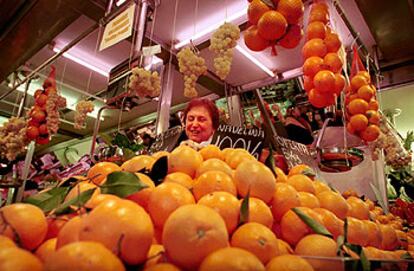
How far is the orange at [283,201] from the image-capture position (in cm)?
71

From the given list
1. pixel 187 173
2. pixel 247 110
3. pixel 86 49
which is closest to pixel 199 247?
pixel 187 173

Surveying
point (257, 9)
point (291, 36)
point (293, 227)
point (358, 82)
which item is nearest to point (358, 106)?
point (358, 82)

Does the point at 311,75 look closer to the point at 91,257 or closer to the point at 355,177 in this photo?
the point at 91,257

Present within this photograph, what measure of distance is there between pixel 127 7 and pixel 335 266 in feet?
6.37

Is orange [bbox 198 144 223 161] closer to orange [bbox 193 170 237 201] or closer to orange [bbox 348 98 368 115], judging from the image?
orange [bbox 193 170 237 201]

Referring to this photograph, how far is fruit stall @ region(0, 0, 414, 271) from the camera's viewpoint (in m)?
0.48

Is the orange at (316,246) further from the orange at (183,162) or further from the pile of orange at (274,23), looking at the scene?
the pile of orange at (274,23)

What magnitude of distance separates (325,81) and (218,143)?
712 millimetres

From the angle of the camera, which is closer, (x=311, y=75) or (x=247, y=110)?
(x=311, y=75)

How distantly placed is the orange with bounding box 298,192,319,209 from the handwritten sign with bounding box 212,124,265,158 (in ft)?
1.57

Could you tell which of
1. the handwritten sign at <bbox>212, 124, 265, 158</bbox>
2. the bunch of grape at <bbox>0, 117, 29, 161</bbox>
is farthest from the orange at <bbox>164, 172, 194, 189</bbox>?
the bunch of grape at <bbox>0, 117, 29, 161</bbox>

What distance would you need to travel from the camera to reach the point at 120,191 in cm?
60

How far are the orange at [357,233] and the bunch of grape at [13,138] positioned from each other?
3.11 m

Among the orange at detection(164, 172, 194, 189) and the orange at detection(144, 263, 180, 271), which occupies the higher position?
the orange at detection(164, 172, 194, 189)
